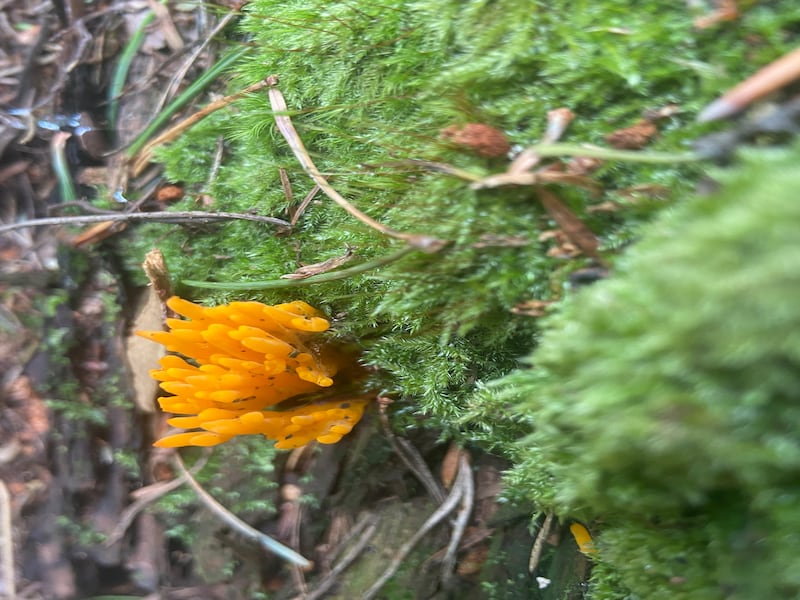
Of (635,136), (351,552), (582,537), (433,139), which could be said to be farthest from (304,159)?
(351,552)

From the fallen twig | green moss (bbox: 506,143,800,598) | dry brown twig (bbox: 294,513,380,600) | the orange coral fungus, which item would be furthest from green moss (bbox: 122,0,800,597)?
dry brown twig (bbox: 294,513,380,600)

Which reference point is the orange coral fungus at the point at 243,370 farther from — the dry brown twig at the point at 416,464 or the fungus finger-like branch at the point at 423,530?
the fungus finger-like branch at the point at 423,530

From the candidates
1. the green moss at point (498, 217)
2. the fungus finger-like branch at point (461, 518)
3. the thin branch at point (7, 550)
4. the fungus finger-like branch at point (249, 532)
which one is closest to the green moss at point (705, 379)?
the green moss at point (498, 217)

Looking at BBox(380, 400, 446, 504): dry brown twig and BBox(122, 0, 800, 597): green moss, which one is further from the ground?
BBox(122, 0, 800, 597): green moss

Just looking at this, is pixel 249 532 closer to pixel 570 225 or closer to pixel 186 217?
pixel 186 217

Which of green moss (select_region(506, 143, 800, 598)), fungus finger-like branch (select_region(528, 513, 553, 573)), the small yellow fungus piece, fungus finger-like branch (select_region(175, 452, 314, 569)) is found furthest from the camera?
fungus finger-like branch (select_region(175, 452, 314, 569))

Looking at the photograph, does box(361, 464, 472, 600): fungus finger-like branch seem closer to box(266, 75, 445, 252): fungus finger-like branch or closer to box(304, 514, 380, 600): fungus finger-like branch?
box(304, 514, 380, 600): fungus finger-like branch
